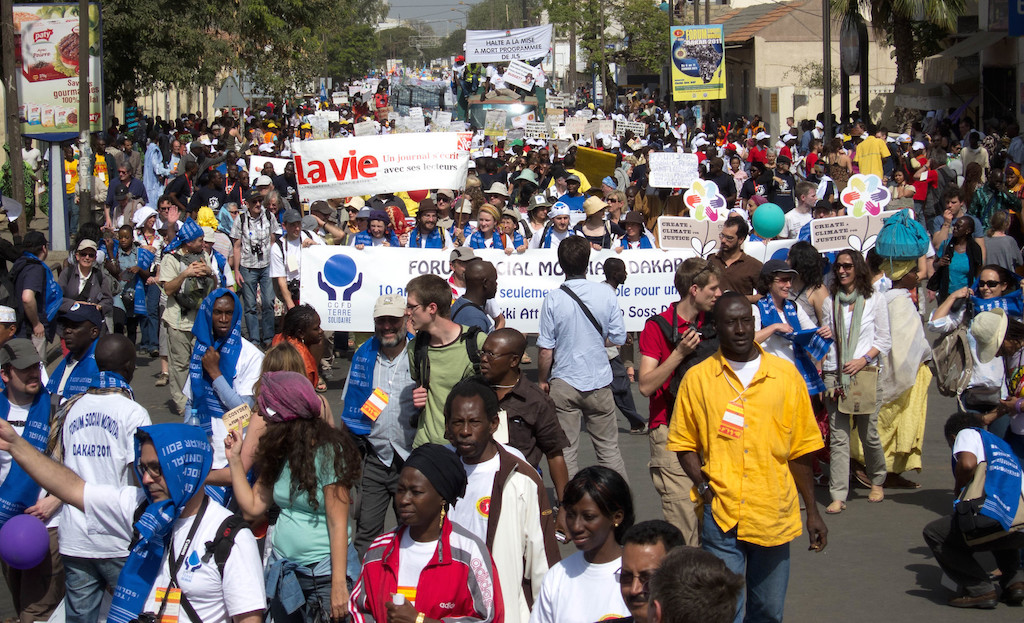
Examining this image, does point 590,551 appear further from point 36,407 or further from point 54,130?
point 54,130

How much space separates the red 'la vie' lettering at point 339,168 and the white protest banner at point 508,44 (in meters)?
33.7

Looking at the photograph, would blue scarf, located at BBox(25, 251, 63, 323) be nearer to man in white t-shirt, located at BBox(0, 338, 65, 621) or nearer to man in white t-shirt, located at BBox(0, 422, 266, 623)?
man in white t-shirt, located at BBox(0, 338, 65, 621)

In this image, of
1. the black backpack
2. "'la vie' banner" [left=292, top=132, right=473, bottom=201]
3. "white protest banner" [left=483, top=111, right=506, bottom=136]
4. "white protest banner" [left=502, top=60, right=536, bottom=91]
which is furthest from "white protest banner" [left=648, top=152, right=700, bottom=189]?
"white protest banner" [left=502, top=60, right=536, bottom=91]

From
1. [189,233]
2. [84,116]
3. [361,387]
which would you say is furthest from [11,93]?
[361,387]

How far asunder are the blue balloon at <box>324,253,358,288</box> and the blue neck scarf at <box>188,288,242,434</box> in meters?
4.13

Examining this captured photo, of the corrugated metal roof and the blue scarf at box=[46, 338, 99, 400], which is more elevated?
the corrugated metal roof

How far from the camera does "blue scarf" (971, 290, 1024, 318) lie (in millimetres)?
7508

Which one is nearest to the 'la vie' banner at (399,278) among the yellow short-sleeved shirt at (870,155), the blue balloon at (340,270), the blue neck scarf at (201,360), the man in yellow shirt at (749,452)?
the blue balloon at (340,270)

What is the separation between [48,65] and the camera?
2028 cm

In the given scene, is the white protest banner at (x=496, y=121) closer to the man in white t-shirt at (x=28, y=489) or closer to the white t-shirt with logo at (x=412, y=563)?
the man in white t-shirt at (x=28, y=489)

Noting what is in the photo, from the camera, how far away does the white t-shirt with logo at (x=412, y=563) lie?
3793 mm

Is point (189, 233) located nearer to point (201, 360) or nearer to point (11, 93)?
point (201, 360)

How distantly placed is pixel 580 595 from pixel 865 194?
7295mm

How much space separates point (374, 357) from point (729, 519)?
2.10 meters
